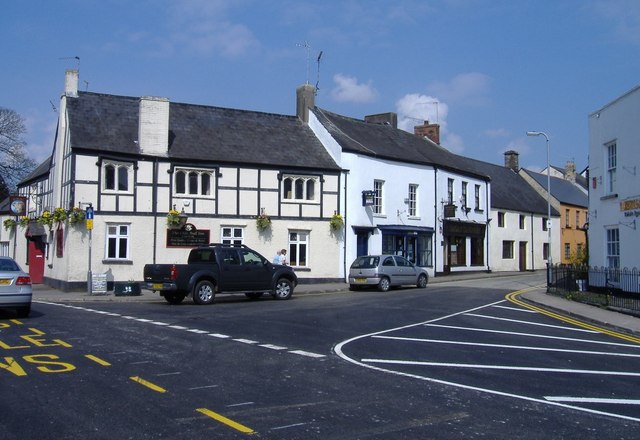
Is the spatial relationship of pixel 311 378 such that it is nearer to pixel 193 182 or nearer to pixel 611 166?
pixel 611 166

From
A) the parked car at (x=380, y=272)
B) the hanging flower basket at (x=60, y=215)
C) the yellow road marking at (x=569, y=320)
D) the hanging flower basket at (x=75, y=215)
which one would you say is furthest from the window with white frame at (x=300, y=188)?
the yellow road marking at (x=569, y=320)

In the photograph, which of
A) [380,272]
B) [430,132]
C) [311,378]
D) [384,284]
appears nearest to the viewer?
[311,378]

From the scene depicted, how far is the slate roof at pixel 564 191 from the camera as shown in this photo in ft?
180

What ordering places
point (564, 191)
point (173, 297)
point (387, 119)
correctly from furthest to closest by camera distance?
point (564, 191)
point (387, 119)
point (173, 297)

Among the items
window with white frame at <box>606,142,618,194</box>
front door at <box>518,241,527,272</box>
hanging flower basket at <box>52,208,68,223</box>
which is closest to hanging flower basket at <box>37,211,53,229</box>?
hanging flower basket at <box>52,208,68,223</box>

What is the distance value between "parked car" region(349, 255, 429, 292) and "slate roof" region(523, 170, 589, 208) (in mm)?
29144

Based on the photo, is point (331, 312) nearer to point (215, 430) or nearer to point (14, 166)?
point (215, 430)

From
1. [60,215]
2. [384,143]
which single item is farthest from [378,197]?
A: [60,215]

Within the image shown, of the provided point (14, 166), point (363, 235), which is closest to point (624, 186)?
point (363, 235)

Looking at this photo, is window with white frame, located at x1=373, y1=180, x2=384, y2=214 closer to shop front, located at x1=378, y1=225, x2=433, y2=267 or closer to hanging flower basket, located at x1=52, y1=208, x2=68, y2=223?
shop front, located at x1=378, y1=225, x2=433, y2=267

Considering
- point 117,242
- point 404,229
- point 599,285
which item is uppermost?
point 404,229

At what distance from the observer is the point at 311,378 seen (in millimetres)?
9055

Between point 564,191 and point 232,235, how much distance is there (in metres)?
36.7

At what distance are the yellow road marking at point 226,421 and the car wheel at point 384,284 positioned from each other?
21184 millimetres
